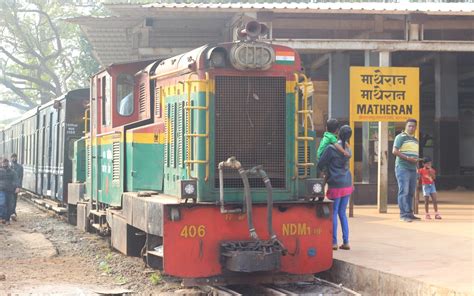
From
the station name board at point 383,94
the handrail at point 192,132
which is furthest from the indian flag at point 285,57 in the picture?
the station name board at point 383,94

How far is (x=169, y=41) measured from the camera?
16.8 m

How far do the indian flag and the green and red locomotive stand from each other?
1 cm

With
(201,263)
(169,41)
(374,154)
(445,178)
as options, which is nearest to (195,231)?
(201,263)

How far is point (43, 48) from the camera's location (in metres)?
42.5

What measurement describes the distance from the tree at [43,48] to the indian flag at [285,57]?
1269 inches

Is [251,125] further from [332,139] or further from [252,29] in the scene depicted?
[332,139]

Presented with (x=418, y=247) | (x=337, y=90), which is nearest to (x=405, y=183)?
(x=418, y=247)

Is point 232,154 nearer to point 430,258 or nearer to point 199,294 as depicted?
point 199,294

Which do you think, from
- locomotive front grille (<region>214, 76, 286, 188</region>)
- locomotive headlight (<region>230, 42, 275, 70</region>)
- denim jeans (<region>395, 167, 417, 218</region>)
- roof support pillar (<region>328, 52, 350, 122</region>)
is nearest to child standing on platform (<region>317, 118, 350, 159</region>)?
locomotive front grille (<region>214, 76, 286, 188</region>)

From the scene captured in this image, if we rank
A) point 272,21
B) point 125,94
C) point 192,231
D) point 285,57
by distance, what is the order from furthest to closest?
1. point 272,21
2. point 125,94
3. point 285,57
4. point 192,231

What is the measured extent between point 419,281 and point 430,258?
1526mm

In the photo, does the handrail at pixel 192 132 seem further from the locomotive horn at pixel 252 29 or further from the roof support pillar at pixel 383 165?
the roof support pillar at pixel 383 165

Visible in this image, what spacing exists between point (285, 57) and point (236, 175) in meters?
1.40

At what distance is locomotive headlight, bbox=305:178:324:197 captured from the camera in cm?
736
